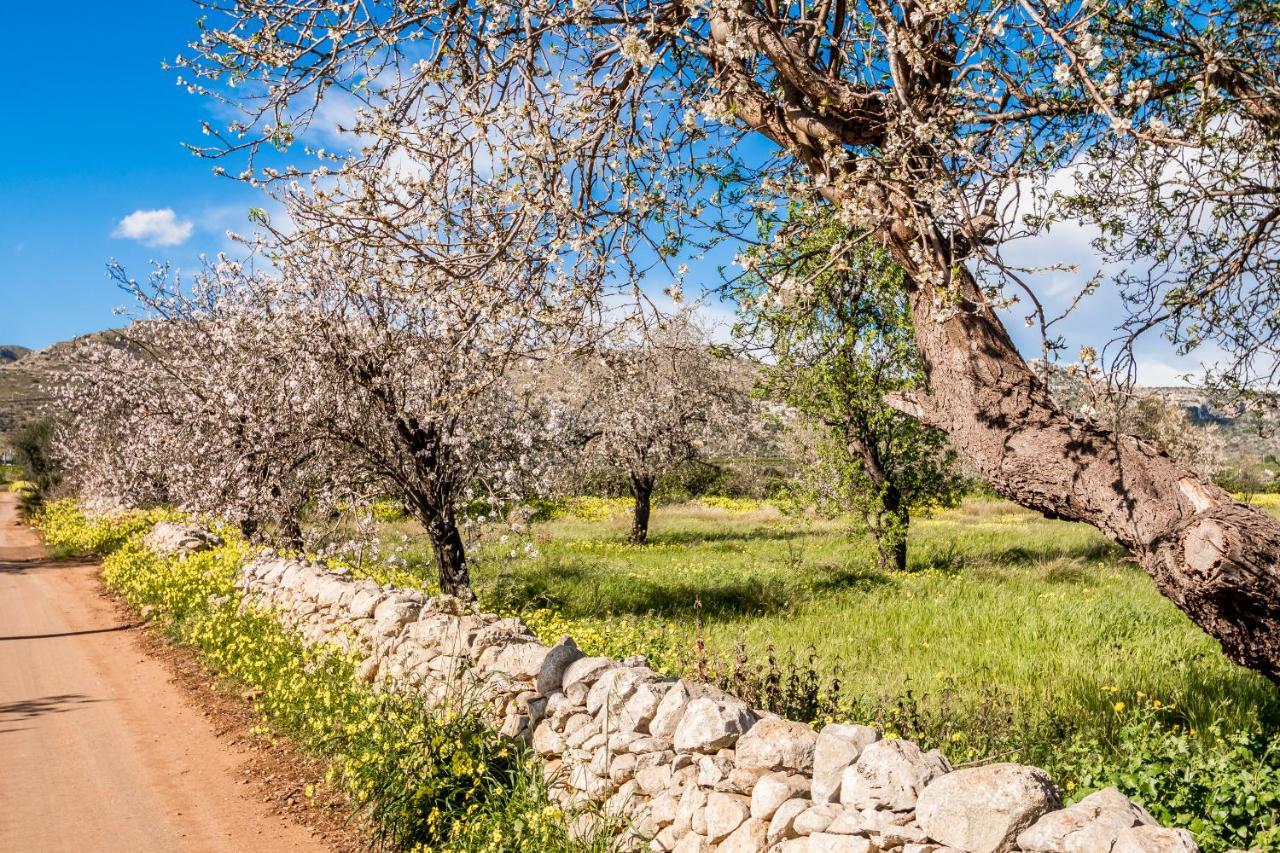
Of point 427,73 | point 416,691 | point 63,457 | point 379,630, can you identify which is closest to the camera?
point 427,73

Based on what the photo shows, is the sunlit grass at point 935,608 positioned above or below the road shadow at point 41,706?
above

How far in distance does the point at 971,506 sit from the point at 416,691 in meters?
34.2

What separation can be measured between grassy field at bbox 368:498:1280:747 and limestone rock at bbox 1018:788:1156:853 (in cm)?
248

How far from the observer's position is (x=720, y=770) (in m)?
4.29

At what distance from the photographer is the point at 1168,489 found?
4.12 metres

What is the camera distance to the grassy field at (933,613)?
289 inches

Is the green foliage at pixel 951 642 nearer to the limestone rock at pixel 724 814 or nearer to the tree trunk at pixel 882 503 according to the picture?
the tree trunk at pixel 882 503

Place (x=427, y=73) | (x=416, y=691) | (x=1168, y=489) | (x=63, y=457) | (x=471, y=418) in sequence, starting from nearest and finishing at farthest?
(x=1168, y=489) < (x=427, y=73) < (x=416, y=691) < (x=471, y=418) < (x=63, y=457)

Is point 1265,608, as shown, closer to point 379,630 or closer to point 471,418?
point 379,630

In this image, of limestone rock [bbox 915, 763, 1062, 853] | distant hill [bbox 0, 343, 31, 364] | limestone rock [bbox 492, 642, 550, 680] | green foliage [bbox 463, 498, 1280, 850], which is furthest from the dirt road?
distant hill [bbox 0, 343, 31, 364]

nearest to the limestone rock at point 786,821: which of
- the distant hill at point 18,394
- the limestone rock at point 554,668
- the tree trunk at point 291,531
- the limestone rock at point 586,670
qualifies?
the limestone rock at point 586,670

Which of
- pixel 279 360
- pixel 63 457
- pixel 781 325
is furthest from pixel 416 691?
pixel 63 457

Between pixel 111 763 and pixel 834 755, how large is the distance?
21.9ft

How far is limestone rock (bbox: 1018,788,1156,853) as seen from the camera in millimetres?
2914
